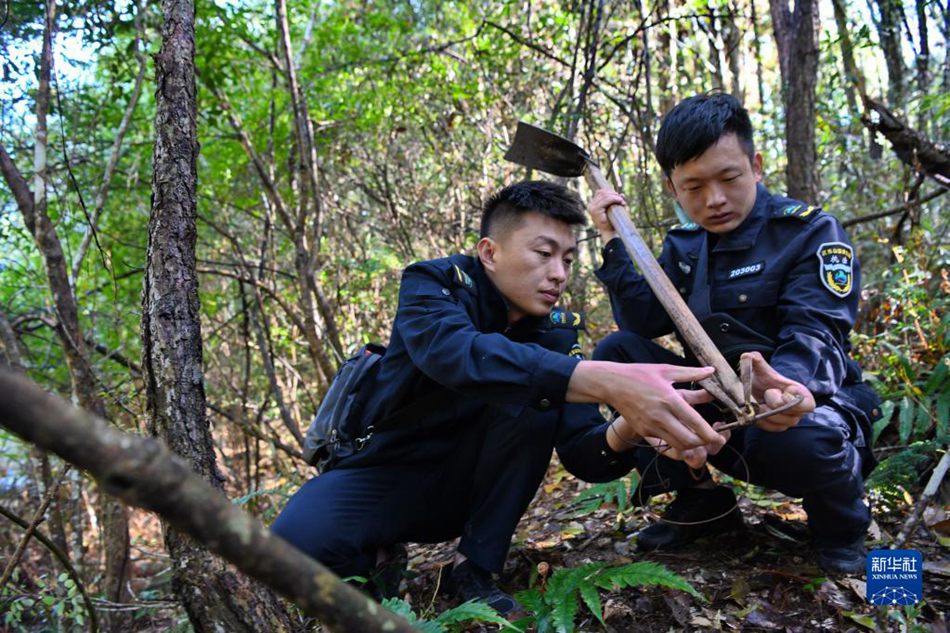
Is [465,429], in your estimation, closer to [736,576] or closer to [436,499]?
[436,499]

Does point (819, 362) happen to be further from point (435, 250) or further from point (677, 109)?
point (435, 250)

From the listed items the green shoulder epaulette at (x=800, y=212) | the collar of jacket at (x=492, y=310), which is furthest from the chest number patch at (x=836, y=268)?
the collar of jacket at (x=492, y=310)

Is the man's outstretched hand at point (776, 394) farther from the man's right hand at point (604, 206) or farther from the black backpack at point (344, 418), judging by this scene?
the black backpack at point (344, 418)

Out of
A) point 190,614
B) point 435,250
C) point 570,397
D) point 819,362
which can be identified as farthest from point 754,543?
point 435,250

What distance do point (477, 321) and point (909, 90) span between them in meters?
6.12

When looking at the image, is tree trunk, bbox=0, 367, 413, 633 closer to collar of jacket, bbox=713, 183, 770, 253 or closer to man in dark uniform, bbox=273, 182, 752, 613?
man in dark uniform, bbox=273, 182, 752, 613

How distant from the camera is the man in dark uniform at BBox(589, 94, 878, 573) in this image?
7.67 feet

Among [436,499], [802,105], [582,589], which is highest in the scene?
[802,105]

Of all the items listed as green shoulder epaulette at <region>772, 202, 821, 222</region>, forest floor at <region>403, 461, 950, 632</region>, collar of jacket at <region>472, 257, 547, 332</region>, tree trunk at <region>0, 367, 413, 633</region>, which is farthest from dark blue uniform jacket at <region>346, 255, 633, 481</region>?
tree trunk at <region>0, 367, 413, 633</region>

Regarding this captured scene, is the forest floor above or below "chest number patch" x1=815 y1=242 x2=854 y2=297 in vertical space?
below

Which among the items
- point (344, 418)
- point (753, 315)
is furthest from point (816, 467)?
point (344, 418)

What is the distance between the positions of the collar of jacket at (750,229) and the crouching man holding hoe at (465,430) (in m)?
0.60

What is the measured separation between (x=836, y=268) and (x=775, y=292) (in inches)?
8.6

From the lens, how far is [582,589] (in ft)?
7.15
